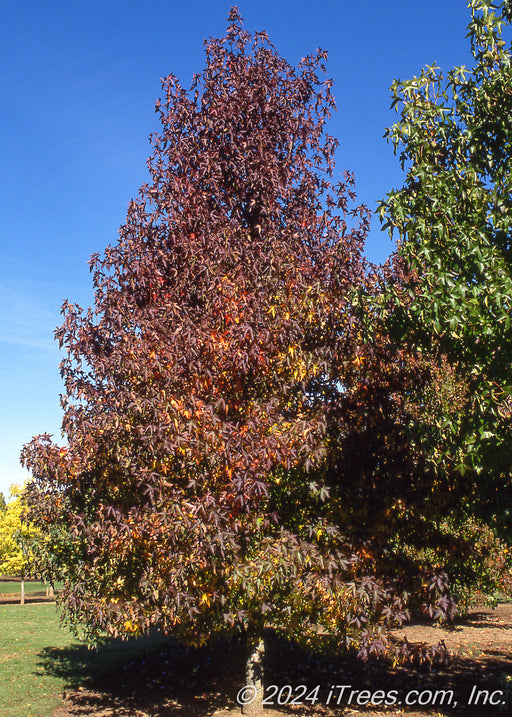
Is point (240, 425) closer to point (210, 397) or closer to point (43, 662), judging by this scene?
point (210, 397)

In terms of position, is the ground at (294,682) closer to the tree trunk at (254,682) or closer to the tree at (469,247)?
the tree trunk at (254,682)

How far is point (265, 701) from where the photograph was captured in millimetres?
10617

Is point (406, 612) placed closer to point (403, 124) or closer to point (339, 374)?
point (339, 374)

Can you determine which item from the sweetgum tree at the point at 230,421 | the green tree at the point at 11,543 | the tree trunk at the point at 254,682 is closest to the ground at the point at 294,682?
the tree trunk at the point at 254,682

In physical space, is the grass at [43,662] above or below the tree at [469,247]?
below

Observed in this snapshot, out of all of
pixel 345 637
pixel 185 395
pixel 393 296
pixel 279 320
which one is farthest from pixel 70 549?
pixel 393 296

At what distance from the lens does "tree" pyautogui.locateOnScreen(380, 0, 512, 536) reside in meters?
6.39

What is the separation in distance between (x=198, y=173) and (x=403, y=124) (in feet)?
11.7

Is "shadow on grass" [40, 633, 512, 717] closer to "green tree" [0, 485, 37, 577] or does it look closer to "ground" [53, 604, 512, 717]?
"ground" [53, 604, 512, 717]

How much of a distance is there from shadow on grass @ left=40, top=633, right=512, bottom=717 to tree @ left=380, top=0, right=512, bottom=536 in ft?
15.3

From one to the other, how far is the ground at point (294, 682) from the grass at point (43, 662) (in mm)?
558

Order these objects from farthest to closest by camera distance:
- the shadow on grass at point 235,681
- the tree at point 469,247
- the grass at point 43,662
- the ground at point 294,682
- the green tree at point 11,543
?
the green tree at point 11,543, the grass at point 43,662, the shadow on grass at point 235,681, the ground at point 294,682, the tree at point 469,247

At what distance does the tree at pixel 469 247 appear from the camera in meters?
6.39

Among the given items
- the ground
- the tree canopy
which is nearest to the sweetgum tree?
the tree canopy
